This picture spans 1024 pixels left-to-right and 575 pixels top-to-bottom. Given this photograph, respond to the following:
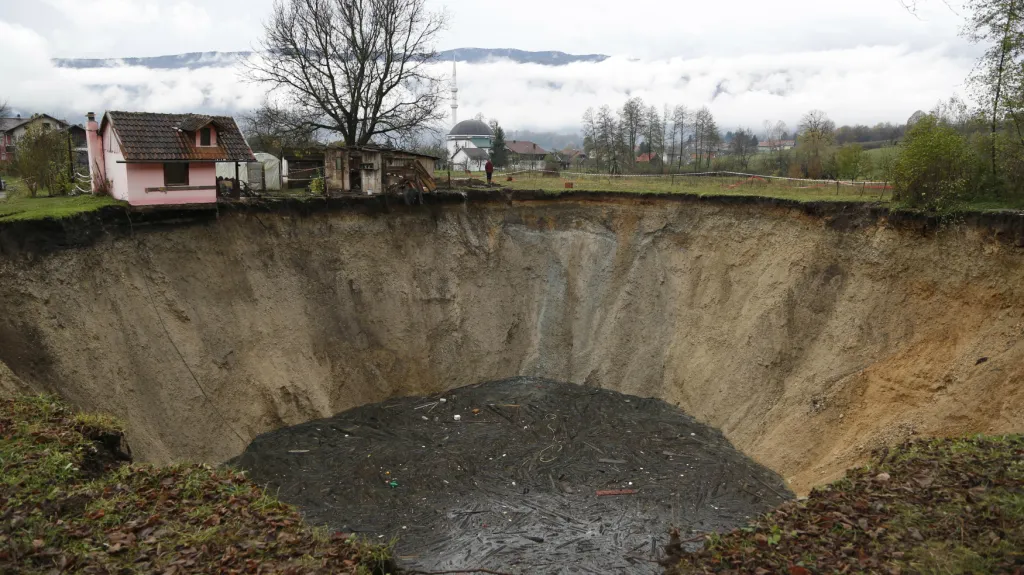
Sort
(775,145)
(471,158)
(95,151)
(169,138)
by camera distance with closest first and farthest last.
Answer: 1. (169,138)
2. (95,151)
3. (471,158)
4. (775,145)

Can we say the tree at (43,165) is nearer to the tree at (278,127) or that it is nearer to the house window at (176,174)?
the house window at (176,174)

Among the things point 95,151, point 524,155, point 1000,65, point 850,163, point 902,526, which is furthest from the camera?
point 524,155

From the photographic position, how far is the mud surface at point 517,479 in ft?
43.7

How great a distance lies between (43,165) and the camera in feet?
76.0

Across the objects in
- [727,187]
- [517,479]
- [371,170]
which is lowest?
[517,479]

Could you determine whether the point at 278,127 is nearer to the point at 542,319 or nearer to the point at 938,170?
the point at 542,319

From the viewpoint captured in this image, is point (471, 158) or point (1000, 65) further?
point (471, 158)

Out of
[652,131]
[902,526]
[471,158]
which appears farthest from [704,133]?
[902,526]

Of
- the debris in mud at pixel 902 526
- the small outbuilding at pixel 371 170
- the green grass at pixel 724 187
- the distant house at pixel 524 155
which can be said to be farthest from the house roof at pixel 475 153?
the debris in mud at pixel 902 526

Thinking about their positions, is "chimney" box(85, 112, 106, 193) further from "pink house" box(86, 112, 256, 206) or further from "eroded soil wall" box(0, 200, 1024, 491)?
"eroded soil wall" box(0, 200, 1024, 491)

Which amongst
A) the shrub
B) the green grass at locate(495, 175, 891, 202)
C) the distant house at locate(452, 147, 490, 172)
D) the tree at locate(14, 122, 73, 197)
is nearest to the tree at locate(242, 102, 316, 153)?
the tree at locate(14, 122, 73, 197)

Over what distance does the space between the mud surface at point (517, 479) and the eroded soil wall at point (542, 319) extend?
1336mm

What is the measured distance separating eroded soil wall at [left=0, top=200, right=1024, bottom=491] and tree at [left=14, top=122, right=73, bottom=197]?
648 cm

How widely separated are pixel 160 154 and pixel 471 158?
52112 millimetres
